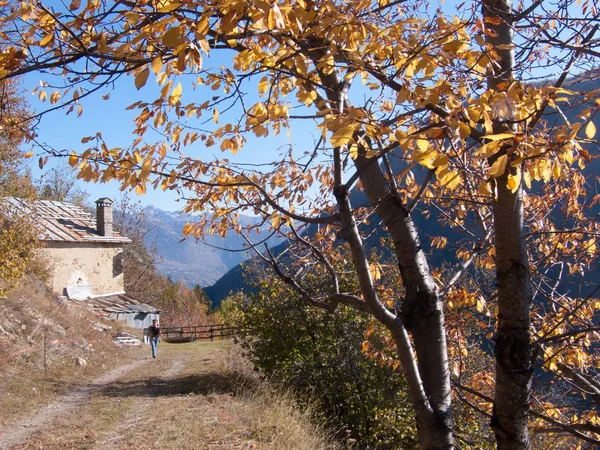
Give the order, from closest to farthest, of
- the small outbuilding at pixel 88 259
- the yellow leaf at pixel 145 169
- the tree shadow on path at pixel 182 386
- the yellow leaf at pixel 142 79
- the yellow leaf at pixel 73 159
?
the yellow leaf at pixel 142 79 → the yellow leaf at pixel 145 169 → the yellow leaf at pixel 73 159 → the tree shadow on path at pixel 182 386 → the small outbuilding at pixel 88 259

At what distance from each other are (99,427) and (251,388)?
3474mm

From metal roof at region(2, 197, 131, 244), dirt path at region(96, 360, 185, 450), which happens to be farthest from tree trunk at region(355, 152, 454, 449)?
metal roof at region(2, 197, 131, 244)

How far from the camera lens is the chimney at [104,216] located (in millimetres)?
28438

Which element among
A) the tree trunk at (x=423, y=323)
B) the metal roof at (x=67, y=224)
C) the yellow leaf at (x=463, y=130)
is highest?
the metal roof at (x=67, y=224)

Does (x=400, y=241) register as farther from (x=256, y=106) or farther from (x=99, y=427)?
(x=99, y=427)

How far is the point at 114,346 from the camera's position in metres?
18.7

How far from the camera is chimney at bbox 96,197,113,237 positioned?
2844 cm

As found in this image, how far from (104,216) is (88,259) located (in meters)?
3.00

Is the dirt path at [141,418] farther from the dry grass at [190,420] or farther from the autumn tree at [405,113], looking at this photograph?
the autumn tree at [405,113]

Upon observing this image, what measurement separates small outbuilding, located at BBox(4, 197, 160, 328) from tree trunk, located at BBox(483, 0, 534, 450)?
2409 cm

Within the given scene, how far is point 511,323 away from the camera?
253 cm

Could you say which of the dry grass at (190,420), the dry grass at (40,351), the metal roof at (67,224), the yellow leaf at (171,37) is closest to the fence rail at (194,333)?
the metal roof at (67,224)

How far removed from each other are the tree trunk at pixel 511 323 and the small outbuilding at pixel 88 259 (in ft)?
79.0

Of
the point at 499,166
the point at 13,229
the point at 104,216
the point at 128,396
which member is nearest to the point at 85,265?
the point at 104,216
